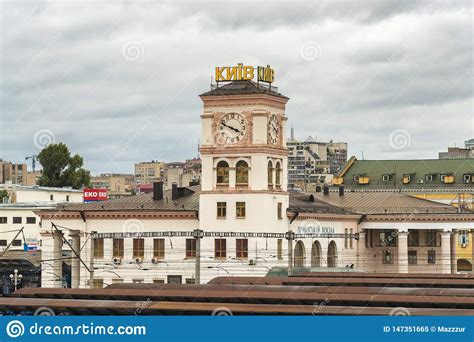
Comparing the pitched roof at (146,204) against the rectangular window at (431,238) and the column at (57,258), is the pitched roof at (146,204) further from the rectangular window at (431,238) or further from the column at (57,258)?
the rectangular window at (431,238)

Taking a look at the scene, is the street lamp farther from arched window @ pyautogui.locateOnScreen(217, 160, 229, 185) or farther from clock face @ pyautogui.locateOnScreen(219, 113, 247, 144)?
clock face @ pyautogui.locateOnScreen(219, 113, 247, 144)

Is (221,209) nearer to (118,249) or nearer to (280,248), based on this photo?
(280,248)

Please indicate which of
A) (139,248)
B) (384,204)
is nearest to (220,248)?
(139,248)

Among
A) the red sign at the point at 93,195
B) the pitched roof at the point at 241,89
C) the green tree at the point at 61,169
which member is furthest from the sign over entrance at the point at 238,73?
the green tree at the point at 61,169

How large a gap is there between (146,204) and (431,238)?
31.5 metres

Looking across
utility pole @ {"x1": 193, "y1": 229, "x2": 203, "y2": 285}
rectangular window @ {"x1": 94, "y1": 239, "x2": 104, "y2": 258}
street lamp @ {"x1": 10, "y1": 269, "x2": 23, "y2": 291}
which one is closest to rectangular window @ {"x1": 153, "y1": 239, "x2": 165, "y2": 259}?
rectangular window @ {"x1": 94, "y1": 239, "x2": 104, "y2": 258}

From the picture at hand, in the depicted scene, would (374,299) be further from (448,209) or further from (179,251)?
(448,209)

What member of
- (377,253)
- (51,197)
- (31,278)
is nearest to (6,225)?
(51,197)

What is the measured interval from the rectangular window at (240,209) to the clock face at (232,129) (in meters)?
4.76

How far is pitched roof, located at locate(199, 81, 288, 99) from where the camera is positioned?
8675 cm

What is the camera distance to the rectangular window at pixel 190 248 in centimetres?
8744

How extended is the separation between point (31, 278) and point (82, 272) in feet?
46.9

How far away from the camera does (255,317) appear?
36094 mm

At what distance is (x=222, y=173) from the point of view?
3479 inches
